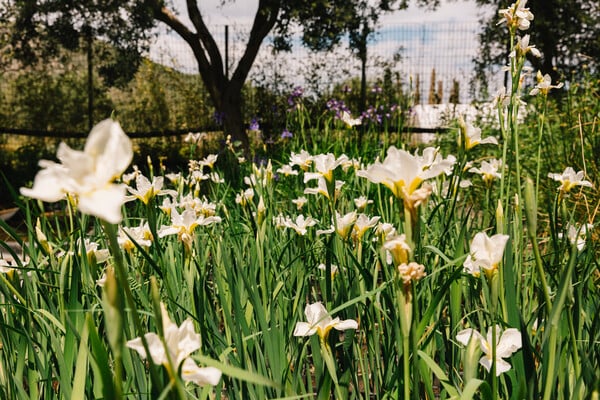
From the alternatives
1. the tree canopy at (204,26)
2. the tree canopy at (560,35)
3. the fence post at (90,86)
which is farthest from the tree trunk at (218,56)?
the tree canopy at (560,35)

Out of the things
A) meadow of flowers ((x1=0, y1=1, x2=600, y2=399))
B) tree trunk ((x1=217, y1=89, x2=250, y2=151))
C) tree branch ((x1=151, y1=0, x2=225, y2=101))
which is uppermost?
tree branch ((x1=151, y1=0, x2=225, y2=101))

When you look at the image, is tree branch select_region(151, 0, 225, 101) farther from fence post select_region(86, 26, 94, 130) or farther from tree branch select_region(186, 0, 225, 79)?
fence post select_region(86, 26, 94, 130)

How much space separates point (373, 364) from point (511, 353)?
34 centimetres

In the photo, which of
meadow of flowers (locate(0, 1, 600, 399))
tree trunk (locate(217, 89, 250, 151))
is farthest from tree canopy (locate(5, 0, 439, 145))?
meadow of flowers (locate(0, 1, 600, 399))

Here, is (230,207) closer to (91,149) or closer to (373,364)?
(373,364)

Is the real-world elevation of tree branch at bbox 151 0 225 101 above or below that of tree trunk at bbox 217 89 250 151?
above

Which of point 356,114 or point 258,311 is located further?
point 356,114

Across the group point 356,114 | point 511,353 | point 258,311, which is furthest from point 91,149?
point 356,114

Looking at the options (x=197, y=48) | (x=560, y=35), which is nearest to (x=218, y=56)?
(x=197, y=48)

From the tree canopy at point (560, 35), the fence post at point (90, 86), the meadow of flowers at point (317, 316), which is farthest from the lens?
the tree canopy at point (560, 35)

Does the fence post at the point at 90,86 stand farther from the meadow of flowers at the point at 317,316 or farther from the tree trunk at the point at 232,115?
the meadow of flowers at the point at 317,316

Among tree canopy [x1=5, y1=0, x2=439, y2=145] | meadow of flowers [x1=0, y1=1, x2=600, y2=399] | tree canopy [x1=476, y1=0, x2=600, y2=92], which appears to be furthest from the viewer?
tree canopy [x1=476, y1=0, x2=600, y2=92]

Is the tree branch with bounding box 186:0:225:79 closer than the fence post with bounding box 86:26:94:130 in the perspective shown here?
→ Yes

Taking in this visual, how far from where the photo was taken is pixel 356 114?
8602mm
